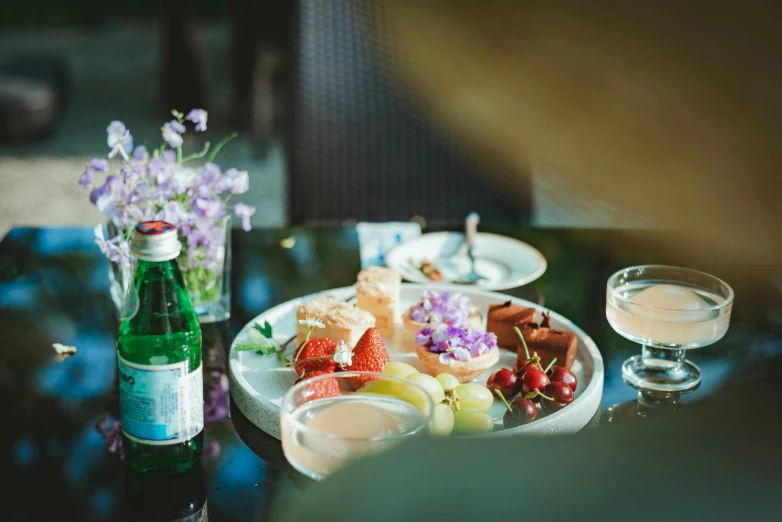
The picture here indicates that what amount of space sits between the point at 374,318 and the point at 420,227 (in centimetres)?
51

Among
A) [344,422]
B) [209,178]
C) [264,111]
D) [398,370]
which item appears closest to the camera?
[344,422]

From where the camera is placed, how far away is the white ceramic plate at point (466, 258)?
1.65 m

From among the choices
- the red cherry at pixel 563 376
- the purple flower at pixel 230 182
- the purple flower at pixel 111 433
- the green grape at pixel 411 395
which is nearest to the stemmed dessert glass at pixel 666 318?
the red cherry at pixel 563 376

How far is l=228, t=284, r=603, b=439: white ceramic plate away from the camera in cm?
112

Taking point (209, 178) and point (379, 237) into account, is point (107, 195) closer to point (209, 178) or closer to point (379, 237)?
point (209, 178)

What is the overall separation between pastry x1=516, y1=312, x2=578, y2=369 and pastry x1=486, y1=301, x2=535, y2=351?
2.3 inches

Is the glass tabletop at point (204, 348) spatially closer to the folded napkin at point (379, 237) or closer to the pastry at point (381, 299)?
the folded napkin at point (379, 237)

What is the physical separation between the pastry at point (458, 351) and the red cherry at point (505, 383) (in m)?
0.04

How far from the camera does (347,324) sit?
1.29 m

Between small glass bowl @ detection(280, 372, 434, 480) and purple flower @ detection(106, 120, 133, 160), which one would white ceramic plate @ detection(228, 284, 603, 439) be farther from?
purple flower @ detection(106, 120, 133, 160)

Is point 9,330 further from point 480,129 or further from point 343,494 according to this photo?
point 480,129

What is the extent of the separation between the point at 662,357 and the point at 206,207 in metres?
0.70

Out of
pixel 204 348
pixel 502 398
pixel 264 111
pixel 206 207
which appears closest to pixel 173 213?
pixel 206 207

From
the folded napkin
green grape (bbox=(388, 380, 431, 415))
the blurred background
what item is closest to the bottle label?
green grape (bbox=(388, 380, 431, 415))
